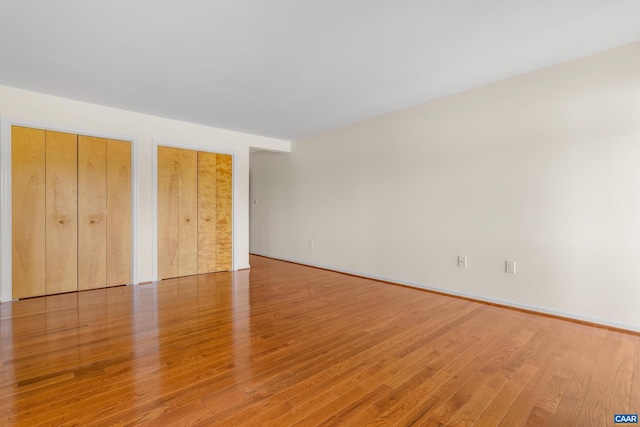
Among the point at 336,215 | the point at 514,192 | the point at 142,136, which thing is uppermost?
the point at 142,136

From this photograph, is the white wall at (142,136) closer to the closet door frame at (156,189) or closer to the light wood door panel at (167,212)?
the closet door frame at (156,189)

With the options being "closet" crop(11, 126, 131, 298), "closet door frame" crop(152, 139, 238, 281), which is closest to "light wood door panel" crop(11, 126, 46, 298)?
"closet" crop(11, 126, 131, 298)

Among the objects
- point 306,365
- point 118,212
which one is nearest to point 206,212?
point 118,212

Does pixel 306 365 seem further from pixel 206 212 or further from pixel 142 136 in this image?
pixel 142 136

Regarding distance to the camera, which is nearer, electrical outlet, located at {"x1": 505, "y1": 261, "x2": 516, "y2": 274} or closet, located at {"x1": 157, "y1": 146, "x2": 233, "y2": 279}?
electrical outlet, located at {"x1": 505, "y1": 261, "x2": 516, "y2": 274}

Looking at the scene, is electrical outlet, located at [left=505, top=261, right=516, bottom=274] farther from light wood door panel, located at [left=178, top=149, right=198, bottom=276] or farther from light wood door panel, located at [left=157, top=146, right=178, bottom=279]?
light wood door panel, located at [left=157, top=146, right=178, bottom=279]

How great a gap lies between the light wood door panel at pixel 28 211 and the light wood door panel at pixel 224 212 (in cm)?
222

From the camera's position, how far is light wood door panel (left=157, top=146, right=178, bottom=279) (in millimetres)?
4566

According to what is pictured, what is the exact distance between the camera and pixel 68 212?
3.84 m

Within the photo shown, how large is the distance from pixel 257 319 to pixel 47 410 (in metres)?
1.58

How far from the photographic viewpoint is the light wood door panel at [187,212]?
4.77m

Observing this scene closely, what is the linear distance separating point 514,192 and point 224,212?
14.2 ft

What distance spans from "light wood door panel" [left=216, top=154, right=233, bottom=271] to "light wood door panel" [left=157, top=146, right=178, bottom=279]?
69cm

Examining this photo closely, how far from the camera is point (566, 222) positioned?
297 cm
